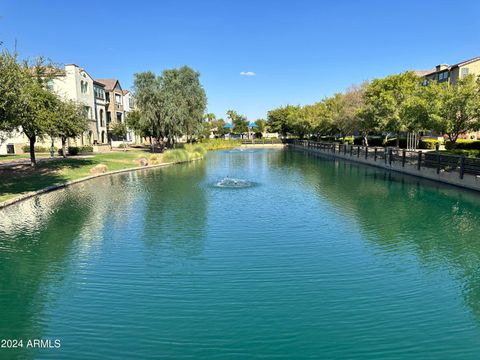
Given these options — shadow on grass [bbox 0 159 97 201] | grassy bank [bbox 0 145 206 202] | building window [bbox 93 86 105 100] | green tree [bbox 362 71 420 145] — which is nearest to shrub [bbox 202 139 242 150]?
building window [bbox 93 86 105 100]

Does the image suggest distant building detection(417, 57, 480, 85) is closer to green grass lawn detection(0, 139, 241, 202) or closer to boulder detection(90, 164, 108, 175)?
green grass lawn detection(0, 139, 241, 202)

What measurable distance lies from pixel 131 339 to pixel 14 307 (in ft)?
12.0

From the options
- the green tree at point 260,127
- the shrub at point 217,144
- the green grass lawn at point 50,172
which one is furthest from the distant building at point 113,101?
the green tree at point 260,127

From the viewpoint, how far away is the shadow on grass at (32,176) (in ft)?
80.4

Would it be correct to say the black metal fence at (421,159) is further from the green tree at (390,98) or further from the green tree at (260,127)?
the green tree at (260,127)

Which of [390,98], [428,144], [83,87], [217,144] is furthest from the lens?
[217,144]

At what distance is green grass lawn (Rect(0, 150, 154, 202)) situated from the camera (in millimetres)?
24594

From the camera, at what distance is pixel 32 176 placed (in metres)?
28.5

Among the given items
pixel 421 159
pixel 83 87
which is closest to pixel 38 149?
pixel 83 87

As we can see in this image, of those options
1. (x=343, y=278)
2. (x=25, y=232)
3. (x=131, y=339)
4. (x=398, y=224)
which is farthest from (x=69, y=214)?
(x=398, y=224)

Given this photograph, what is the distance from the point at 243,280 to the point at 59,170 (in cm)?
2725

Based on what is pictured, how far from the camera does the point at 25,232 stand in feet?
50.3

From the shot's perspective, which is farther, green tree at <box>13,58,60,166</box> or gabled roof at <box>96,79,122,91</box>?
gabled roof at <box>96,79,122,91</box>

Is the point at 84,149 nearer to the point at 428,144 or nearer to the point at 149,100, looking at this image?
the point at 149,100
